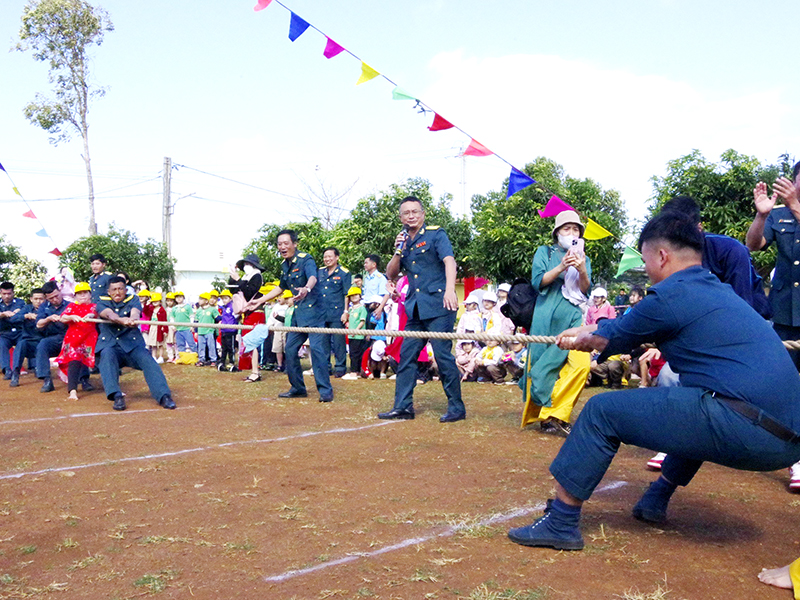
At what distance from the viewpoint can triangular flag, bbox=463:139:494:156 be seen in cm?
929

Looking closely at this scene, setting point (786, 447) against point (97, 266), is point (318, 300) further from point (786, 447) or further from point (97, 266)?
point (786, 447)

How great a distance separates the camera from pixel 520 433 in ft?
21.2

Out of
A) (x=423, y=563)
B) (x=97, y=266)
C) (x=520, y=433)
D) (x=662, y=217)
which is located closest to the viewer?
(x=423, y=563)

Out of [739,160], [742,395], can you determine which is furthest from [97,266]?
[739,160]

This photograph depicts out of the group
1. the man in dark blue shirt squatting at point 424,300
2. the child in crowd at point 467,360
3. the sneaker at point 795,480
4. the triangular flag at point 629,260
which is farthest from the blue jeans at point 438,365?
the triangular flag at point 629,260

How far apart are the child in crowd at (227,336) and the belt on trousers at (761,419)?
37.3ft

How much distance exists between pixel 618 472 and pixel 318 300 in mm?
5013

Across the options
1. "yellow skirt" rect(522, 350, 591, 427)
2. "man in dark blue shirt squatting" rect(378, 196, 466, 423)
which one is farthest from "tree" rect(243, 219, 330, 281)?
"yellow skirt" rect(522, 350, 591, 427)

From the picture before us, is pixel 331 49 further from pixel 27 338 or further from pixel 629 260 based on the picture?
pixel 27 338

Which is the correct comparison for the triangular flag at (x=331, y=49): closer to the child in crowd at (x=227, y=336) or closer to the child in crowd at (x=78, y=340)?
the child in crowd at (x=78, y=340)

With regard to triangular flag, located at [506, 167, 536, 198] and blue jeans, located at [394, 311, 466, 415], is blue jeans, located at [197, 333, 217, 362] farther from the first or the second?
blue jeans, located at [394, 311, 466, 415]

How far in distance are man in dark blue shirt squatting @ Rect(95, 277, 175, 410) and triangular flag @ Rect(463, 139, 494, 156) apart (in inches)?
184

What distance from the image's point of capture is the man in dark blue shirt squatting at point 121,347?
8.27 metres

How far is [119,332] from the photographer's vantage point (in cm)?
853
